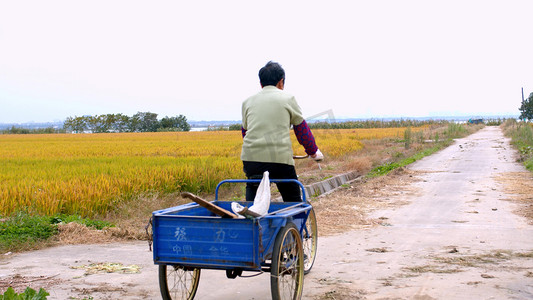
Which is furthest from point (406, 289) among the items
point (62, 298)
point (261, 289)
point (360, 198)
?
point (360, 198)

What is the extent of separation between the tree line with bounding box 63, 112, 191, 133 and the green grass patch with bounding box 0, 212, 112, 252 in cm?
7152

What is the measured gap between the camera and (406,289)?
4516 mm

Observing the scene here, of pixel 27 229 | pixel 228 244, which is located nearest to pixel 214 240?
pixel 228 244

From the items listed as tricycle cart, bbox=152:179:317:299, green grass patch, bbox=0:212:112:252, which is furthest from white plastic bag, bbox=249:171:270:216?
green grass patch, bbox=0:212:112:252

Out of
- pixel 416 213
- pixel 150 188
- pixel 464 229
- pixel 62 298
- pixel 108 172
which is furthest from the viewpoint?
pixel 108 172

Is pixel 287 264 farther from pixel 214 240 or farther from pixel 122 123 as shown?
pixel 122 123

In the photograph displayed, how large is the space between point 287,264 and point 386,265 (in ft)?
5.88

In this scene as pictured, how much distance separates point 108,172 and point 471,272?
8.27 metres

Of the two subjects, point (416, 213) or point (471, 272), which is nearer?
point (471, 272)

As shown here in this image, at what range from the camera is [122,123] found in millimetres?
82750

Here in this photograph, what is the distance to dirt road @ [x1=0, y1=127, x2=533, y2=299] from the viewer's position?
452 cm

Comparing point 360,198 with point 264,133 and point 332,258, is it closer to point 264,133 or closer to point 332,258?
point 332,258

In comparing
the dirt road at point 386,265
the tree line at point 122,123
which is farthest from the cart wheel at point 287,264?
the tree line at point 122,123

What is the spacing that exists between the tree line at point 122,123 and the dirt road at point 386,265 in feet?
238
